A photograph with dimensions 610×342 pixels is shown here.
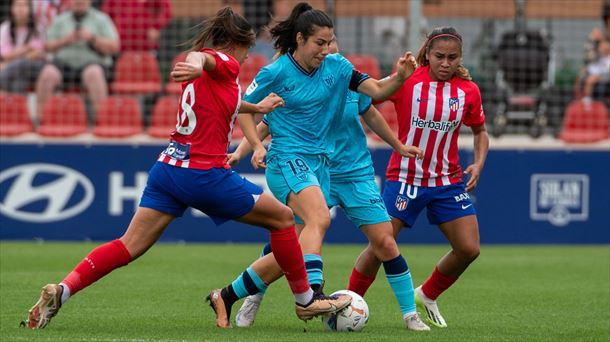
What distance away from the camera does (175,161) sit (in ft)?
23.0

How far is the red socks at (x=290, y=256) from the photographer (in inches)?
283

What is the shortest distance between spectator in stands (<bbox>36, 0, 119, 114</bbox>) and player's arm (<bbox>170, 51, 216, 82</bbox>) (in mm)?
9203

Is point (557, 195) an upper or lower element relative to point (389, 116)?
lower

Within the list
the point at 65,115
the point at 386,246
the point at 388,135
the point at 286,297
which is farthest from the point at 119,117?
the point at 386,246

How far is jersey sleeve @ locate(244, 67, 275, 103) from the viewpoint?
7766 mm

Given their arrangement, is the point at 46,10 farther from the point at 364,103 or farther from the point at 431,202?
the point at 431,202

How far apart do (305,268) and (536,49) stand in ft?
33.0

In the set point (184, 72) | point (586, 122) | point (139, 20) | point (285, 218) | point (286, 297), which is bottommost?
point (286, 297)

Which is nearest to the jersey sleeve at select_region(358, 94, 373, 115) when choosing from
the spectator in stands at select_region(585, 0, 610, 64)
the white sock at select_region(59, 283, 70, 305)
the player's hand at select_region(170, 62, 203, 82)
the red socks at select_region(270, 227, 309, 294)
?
the red socks at select_region(270, 227, 309, 294)

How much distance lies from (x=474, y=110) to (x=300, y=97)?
133 cm

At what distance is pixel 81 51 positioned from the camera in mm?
16016

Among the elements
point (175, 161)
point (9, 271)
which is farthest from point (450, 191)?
point (9, 271)

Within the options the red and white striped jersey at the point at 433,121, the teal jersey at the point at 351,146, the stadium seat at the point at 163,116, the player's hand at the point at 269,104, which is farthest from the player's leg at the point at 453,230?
the stadium seat at the point at 163,116

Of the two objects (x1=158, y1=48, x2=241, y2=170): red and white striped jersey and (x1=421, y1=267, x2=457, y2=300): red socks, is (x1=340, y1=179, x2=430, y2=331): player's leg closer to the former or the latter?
(x1=421, y1=267, x2=457, y2=300): red socks
